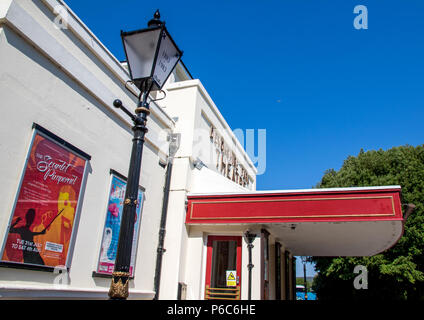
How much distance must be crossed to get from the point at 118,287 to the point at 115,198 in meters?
4.48

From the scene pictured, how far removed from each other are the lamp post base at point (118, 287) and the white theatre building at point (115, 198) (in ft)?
8.48

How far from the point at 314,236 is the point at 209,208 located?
3318 mm

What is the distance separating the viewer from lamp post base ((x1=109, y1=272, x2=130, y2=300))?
3006 millimetres

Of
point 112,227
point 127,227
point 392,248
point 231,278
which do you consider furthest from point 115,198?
point 392,248

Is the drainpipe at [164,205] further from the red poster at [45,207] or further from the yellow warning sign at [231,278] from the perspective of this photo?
the red poster at [45,207]

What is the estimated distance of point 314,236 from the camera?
10039 mm

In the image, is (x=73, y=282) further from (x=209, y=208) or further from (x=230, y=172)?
(x=230, y=172)

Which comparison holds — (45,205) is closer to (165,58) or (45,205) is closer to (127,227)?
(127,227)

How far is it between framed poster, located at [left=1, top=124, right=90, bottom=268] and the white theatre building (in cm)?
2

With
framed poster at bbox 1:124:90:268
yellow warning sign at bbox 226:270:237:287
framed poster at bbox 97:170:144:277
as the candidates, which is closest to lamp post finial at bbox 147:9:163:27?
framed poster at bbox 1:124:90:268

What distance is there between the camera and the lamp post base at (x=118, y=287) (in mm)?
3006

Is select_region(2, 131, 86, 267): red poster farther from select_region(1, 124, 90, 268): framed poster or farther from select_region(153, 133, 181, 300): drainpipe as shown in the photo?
select_region(153, 133, 181, 300): drainpipe
